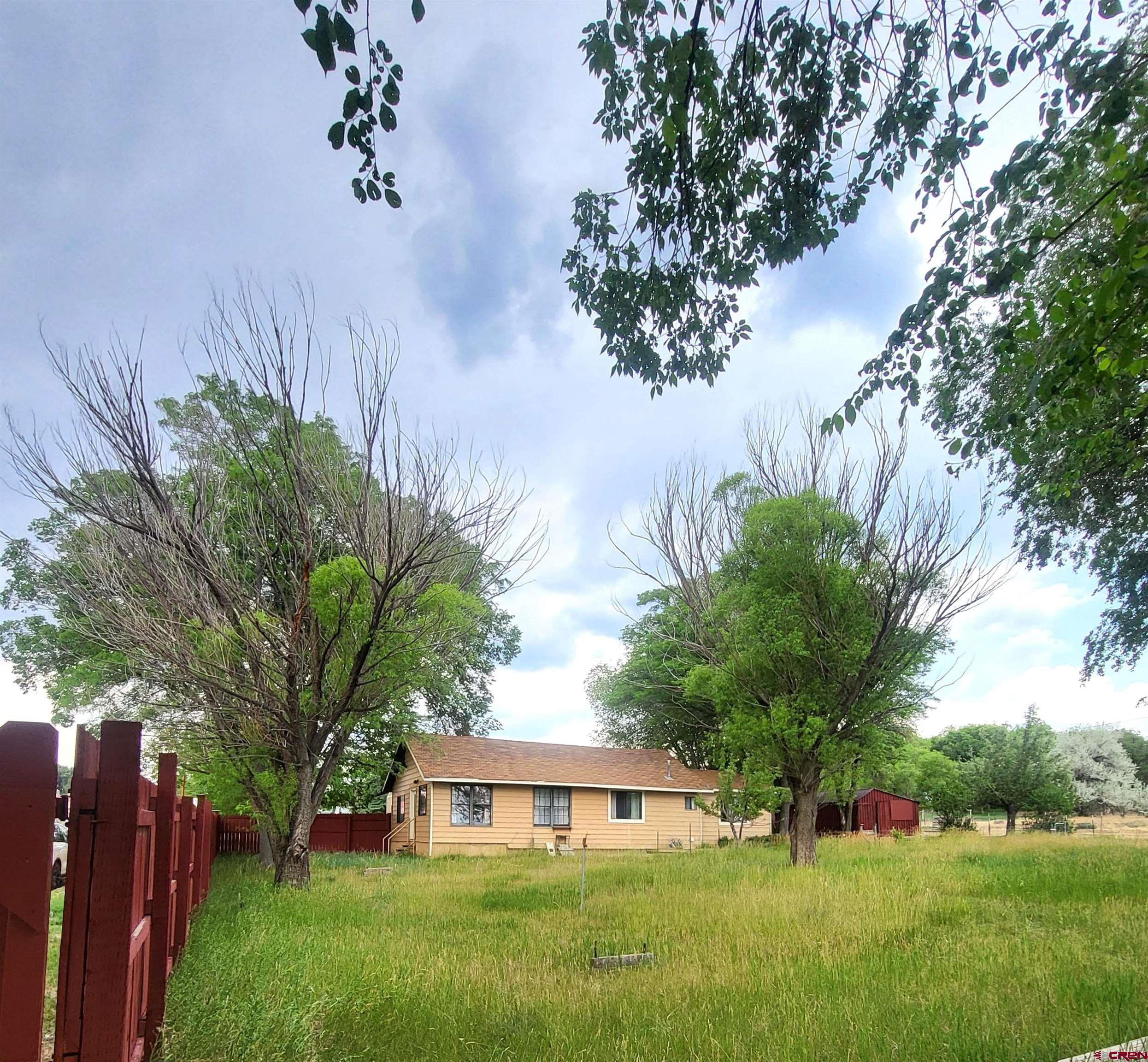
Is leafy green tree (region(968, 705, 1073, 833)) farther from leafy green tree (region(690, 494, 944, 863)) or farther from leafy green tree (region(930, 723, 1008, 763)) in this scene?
leafy green tree (region(690, 494, 944, 863))

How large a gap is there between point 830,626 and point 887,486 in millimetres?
3642

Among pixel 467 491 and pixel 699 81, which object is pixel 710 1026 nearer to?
pixel 699 81

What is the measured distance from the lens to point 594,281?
605 centimetres

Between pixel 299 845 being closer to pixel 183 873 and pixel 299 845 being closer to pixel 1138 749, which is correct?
pixel 183 873

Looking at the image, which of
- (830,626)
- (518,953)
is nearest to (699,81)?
(518,953)

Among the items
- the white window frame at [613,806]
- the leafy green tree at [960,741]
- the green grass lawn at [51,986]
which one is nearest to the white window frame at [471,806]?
the white window frame at [613,806]

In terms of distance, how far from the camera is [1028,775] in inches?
1268

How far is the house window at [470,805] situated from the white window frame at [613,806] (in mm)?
4921

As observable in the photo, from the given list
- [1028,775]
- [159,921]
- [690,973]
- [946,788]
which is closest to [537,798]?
[946,788]

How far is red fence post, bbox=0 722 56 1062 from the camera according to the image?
1877 mm

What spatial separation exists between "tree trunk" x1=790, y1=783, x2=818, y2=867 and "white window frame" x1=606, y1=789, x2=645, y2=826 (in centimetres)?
1286

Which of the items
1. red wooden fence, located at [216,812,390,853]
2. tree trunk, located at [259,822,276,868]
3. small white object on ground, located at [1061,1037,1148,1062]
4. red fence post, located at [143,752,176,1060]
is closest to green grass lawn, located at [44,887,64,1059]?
red fence post, located at [143,752,176,1060]

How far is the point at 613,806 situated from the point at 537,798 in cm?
328

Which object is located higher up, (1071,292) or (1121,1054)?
(1071,292)
